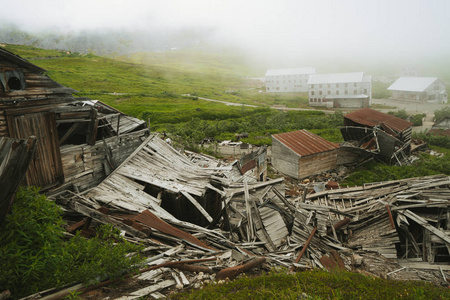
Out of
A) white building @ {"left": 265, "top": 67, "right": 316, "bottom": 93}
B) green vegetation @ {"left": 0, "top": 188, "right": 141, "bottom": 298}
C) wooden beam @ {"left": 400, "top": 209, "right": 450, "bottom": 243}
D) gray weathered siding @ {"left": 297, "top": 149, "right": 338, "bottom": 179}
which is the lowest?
gray weathered siding @ {"left": 297, "top": 149, "right": 338, "bottom": 179}

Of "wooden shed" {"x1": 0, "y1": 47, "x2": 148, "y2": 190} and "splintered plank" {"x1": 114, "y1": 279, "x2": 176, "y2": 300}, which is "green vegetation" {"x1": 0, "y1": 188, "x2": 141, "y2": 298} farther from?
"wooden shed" {"x1": 0, "y1": 47, "x2": 148, "y2": 190}

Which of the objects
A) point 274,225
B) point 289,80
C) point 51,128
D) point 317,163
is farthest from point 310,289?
point 289,80

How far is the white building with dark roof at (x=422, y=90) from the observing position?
231 feet

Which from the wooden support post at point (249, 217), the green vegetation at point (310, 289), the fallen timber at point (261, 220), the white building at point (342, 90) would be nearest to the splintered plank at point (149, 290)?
the green vegetation at point (310, 289)

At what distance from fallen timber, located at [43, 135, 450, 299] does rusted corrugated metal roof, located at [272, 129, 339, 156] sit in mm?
9654

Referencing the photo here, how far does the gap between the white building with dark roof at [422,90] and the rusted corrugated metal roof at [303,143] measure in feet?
193

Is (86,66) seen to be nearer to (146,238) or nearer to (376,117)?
(376,117)

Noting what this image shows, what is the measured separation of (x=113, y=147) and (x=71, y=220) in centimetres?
452

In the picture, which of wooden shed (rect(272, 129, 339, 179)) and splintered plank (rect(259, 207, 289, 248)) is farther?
wooden shed (rect(272, 129, 339, 179))

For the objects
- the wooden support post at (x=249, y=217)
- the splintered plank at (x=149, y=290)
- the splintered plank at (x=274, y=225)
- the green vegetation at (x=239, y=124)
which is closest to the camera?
the splintered plank at (x=149, y=290)

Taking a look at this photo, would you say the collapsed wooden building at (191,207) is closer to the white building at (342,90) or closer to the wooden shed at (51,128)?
the wooden shed at (51,128)

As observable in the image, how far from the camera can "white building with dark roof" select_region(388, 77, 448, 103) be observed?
231 ft

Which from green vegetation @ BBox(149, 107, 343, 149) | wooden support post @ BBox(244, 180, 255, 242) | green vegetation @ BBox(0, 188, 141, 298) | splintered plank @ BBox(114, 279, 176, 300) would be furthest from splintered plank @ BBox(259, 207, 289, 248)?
green vegetation @ BBox(149, 107, 343, 149)

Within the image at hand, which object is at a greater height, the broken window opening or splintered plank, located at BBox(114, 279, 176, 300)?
the broken window opening
